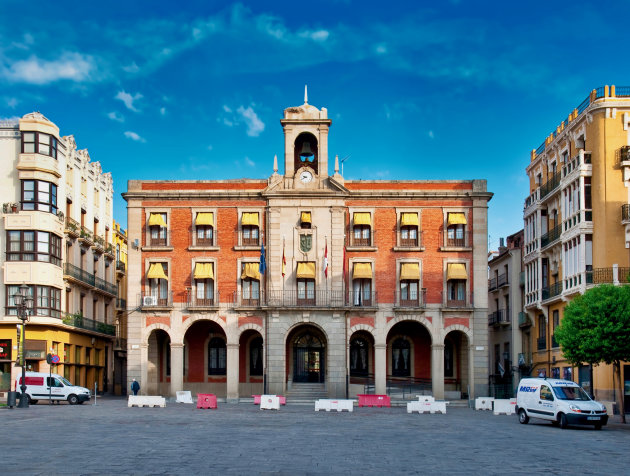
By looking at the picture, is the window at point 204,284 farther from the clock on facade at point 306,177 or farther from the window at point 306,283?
the clock on facade at point 306,177

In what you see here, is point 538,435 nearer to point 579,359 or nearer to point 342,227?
point 579,359

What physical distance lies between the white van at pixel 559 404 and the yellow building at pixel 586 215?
24.4 ft

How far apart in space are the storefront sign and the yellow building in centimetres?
3456

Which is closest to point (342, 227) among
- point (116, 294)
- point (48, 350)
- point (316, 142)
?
point (316, 142)

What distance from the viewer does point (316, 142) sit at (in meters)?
56.9

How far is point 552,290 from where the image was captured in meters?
52.3

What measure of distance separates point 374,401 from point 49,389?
19155 millimetres

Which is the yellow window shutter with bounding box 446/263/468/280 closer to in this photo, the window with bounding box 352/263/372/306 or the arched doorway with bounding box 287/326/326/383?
the window with bounding box 352/263/372/306

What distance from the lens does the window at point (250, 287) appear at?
54969mm

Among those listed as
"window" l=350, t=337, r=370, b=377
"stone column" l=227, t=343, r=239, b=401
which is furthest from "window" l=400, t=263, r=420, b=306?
"stone column" l=227, t=343, r=239, b=401

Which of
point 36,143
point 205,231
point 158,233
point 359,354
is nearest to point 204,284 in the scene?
point 205,231

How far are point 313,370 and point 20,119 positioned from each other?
25739 mm

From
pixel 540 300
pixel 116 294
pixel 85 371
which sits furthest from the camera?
pixel 116 294

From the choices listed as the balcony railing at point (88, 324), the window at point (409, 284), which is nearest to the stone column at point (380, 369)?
the window at point (409, 284)
